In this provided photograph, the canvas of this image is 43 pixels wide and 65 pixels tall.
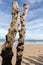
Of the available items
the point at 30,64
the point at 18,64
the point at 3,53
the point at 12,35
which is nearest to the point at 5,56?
the point at 3,53

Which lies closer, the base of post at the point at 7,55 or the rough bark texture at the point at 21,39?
the base of post at the point at 7,55

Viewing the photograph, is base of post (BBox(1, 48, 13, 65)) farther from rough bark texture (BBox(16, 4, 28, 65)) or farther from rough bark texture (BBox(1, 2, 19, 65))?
rough bark texture (BBox(16, 4, 28, 65))

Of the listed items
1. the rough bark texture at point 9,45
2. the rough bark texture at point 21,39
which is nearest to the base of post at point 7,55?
the rough bark texture at point 9,45

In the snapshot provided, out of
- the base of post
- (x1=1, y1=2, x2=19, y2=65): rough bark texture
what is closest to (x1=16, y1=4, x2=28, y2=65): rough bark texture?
(x1=1, y1=2, x2=19, y2=65): rough bark texture

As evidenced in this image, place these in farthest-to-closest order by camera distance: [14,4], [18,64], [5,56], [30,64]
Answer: [30,64], [18,64], [14,4], [5,56]

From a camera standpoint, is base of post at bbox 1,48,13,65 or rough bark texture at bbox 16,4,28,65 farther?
rough bark texture at bbox 16,4,28,65

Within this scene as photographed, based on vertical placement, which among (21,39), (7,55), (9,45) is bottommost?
(7,55)

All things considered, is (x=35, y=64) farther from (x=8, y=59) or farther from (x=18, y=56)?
(x=8, y=59)

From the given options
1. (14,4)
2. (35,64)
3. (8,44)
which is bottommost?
(35,64)

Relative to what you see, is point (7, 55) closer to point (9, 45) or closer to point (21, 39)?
point (9, 45)

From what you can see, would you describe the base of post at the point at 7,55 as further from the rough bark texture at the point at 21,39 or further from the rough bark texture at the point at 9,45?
the rough bark texture at the point at 21,39

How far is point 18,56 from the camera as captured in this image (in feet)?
45.6

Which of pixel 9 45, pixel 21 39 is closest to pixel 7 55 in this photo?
pixel 9 45

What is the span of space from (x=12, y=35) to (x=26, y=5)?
19.4ft
